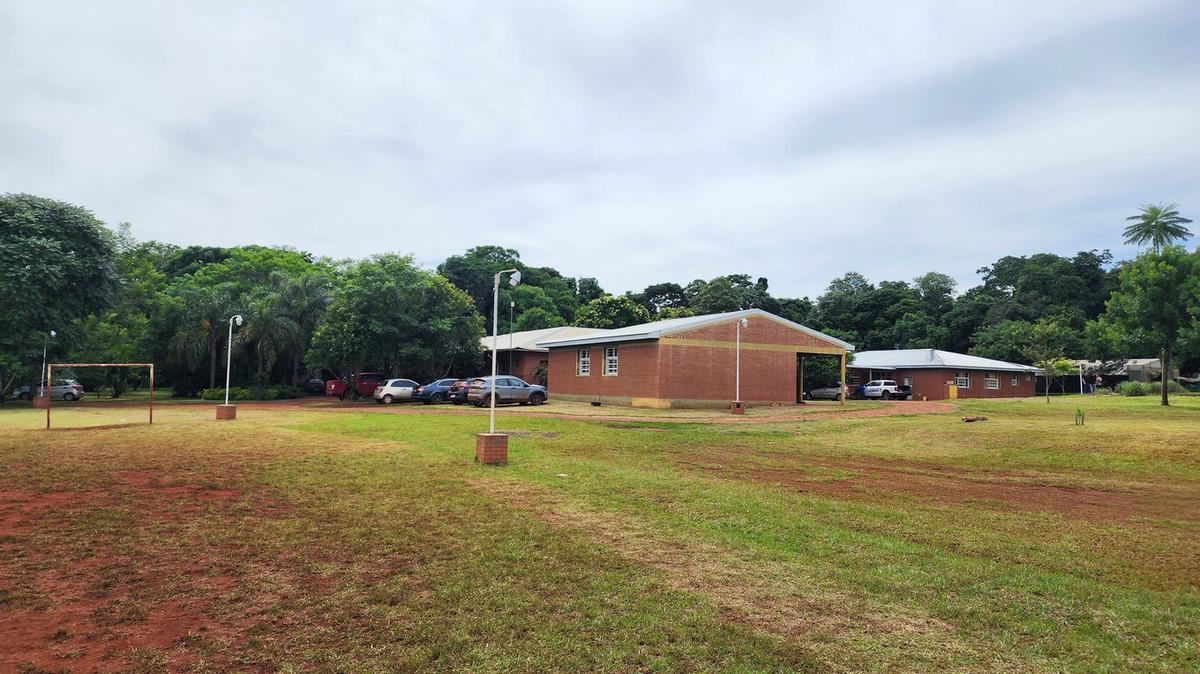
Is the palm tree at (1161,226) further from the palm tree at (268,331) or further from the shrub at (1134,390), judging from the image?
the palm tree at (268,331)

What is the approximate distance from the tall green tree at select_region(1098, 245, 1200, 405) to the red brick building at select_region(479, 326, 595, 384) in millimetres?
28708

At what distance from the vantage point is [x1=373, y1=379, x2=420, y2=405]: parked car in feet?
116

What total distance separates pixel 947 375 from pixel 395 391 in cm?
3868

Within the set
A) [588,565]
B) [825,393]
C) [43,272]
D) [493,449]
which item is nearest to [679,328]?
[825,393]

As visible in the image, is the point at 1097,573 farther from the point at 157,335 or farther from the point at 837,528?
the point at 157,335

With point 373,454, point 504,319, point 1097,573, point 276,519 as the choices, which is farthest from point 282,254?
point 1097,573

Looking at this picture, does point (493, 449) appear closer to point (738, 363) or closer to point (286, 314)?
point (738, 363)

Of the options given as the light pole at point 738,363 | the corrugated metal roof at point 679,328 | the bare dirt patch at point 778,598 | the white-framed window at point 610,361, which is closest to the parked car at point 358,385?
the corrugated metal roof at point 679,328

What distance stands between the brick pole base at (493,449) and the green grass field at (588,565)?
362 mm

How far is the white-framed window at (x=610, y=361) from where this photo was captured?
3584 cm

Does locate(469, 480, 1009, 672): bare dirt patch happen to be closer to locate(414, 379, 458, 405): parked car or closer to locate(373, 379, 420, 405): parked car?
locate(414, 379, 458, 405): parked car

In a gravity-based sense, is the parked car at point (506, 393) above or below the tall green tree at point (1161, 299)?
below

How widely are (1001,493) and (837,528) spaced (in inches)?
184

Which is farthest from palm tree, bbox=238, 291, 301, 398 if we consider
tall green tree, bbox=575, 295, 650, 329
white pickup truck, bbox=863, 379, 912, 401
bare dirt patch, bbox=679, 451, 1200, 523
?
white pickup truck, bbox=863, 379, 912, 401
